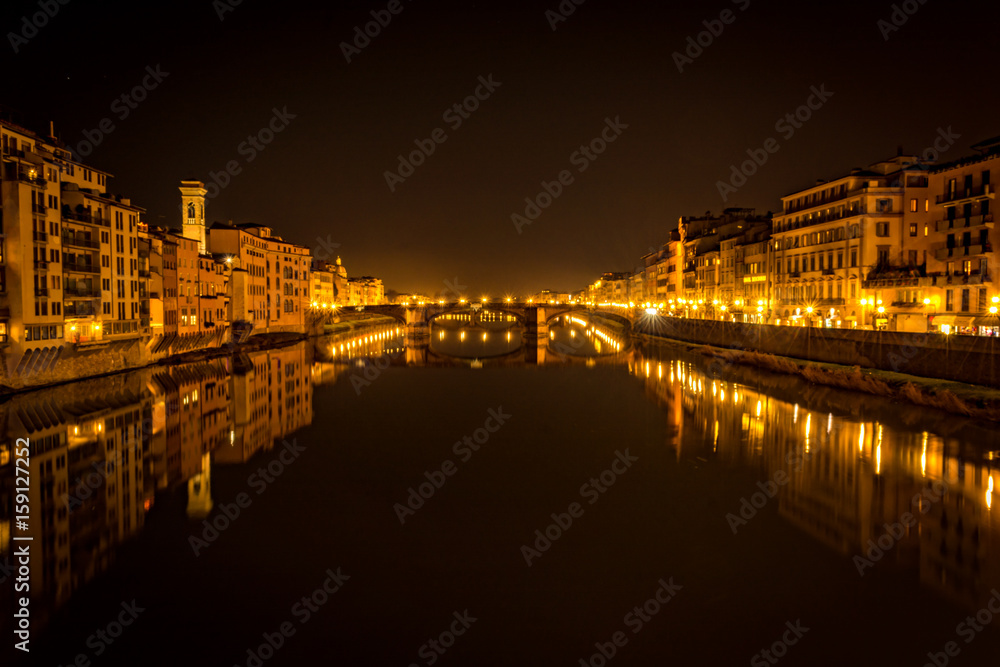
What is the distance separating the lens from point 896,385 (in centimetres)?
2933

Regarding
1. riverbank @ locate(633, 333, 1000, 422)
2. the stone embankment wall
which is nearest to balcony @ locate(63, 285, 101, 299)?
riverbank @ locate(633, 333, 1000, 422)

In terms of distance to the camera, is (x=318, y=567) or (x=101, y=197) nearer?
(x=318, y=567)

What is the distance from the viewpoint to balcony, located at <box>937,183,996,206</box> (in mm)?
35381

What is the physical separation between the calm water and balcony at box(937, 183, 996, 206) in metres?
15.5

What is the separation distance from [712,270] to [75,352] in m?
A: 59.6

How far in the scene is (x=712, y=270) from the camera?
72375 mm

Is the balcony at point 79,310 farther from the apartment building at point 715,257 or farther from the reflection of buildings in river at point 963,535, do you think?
the apartment building at point 715,257

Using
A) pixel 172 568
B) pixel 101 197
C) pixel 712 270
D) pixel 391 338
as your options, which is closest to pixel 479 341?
pixel 391 338

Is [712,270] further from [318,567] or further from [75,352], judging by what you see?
[318,567]

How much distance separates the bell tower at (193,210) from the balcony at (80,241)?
28340 millimetres

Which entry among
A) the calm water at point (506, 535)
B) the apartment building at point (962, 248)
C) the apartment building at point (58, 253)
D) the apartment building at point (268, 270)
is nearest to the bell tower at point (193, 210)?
the apartment building at point (268, 270)

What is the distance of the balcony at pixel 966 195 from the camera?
3538 cm

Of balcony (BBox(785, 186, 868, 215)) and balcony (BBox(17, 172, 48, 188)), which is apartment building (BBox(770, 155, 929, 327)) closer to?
balcony (BBox(785, 186, 868, 215))

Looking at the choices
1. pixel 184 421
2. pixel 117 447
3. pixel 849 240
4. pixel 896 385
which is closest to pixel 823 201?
pixel 849 240
